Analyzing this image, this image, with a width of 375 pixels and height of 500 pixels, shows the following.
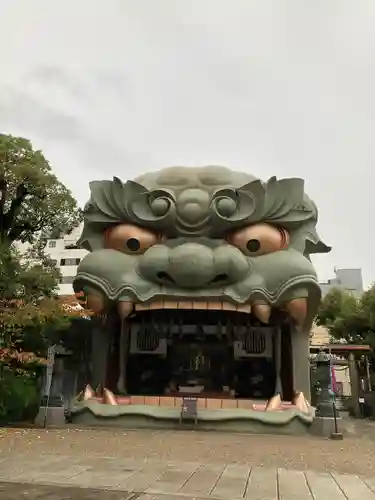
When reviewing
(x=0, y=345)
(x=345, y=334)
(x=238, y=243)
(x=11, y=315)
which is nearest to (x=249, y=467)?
(x=11, y=315)

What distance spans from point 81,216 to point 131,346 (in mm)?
5722

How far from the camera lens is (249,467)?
861cm

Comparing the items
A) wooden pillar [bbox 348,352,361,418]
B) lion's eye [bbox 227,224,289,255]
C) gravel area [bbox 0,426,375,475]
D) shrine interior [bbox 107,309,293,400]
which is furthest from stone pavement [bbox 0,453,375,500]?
wooden pillar [bbox 348,352,361,418]

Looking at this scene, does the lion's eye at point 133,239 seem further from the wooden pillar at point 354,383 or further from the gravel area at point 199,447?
the wooden pillar at point 354,383

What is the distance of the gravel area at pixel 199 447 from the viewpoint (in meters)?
9.55

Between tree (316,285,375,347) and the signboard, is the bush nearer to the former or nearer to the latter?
the signboard

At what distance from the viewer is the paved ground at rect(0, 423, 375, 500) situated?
21.1ft

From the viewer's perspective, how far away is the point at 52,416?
640 inches

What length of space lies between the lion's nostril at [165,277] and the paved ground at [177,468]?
565 centimetres

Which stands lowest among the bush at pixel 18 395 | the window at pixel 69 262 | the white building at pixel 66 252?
the bush at pixel 18 395

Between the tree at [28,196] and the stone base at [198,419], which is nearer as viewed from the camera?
the stone base at [198,419]

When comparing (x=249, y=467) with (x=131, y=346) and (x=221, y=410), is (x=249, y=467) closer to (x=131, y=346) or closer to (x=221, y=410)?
(x=221, y=410)

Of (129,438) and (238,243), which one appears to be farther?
(238,243)

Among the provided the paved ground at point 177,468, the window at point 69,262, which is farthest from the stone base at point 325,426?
the window at point 69,262
